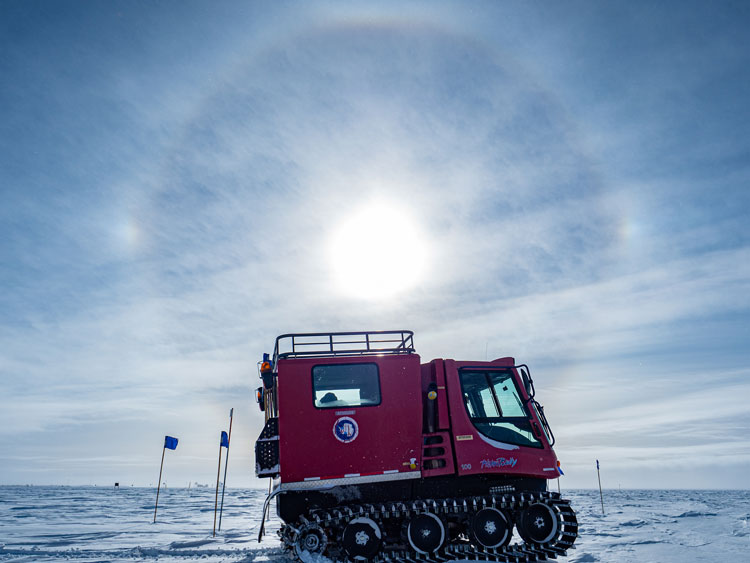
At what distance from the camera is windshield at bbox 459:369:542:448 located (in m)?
8.96

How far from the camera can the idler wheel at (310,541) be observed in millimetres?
8188

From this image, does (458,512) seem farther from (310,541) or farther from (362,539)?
(310,541)

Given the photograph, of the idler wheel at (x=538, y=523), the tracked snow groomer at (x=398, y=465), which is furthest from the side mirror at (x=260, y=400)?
the idler wheel at (x=538, y=523)

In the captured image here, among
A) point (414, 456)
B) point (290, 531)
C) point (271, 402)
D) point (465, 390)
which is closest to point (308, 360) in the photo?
point (271, 402)

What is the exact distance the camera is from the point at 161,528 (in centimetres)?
1791

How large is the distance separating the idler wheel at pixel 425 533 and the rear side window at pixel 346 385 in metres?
2.25

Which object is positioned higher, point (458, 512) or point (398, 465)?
point (398, 465)

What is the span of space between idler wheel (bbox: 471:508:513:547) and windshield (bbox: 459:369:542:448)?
4.41ft

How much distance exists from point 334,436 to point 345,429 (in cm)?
23

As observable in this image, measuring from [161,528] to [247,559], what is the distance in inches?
405

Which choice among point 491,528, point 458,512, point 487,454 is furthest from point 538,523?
point 487,454

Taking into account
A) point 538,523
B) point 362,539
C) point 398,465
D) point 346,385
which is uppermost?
point 346,385

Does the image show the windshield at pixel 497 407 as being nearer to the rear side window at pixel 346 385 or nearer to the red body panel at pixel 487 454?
the red body panel at pixel 487 454

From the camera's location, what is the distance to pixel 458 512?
8695 millimetres
